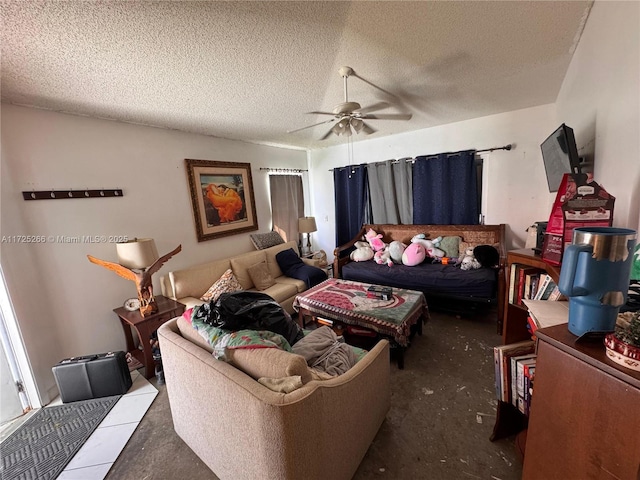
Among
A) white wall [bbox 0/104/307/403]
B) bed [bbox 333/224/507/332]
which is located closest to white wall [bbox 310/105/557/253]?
bed [bbox 333/224/507/332]

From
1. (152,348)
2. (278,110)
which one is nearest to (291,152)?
(278,110)

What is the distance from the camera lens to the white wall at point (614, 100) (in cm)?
98

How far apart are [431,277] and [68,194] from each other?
11.5ft

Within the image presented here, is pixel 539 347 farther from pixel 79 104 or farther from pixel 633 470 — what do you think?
pixel 79 104

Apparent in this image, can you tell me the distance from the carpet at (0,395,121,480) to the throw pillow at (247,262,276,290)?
1.50 m

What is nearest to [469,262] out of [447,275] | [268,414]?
[447,275]

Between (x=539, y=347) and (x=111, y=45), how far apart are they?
2.28 meters

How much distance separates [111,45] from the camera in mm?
1316

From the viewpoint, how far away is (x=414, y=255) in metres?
3.24

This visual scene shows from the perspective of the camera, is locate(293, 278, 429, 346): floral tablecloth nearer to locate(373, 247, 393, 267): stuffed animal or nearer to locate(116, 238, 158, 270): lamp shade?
locate(373, 247, 393, 267): stuffed animal

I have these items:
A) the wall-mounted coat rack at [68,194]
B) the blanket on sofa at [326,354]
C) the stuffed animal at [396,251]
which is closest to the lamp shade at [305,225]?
the stuffed animal at [396,251]

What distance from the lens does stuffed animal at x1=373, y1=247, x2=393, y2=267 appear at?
3383mm

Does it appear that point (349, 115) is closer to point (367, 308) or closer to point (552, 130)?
point (367, 308)

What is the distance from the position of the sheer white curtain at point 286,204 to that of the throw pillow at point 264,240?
24cm
